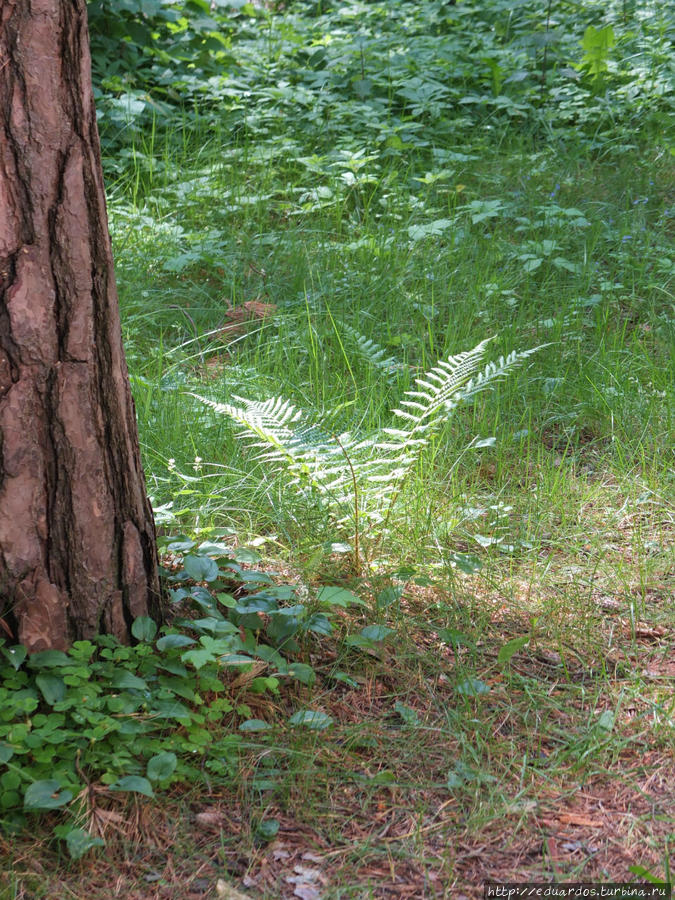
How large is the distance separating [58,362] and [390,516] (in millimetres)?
1345

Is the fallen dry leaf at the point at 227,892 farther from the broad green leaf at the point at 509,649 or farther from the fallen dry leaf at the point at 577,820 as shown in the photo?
the broad green leaf at the point at 509,649

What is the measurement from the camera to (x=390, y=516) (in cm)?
284

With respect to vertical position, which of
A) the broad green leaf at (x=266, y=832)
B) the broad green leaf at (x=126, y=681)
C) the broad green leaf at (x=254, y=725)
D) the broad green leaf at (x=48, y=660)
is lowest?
the broad green leaf at (x=266, y=832)

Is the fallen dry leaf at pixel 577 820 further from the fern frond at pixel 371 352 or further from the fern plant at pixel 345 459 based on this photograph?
the fern frond at pixel 371 352

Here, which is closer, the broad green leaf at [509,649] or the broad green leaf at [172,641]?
the broad green leaf at [172,641]

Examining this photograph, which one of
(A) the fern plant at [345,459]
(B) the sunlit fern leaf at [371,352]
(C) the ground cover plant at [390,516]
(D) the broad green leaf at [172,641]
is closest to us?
(C) the ground cover plant at [390,516]

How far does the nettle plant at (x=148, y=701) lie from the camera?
1.72m

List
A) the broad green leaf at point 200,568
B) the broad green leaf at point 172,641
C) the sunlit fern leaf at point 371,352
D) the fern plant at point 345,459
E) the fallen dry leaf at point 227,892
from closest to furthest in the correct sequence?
the fallen dry leaf at point 227,892
the broad green leaf at point 172,641
the broad green leaf at point 200,568
the fern plant at point 345,459
the sunlit fern leaf at point 371,352

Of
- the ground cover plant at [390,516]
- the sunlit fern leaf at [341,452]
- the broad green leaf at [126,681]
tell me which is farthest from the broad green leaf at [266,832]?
the sunlit fern leaf at [341,452]

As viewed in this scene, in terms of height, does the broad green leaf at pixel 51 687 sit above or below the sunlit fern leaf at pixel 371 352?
below

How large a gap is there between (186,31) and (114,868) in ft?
22.9

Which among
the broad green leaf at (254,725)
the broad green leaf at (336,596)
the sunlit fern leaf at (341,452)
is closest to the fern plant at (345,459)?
the sunlit fern leaf at (341,452)

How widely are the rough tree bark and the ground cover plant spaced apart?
0.16 meters

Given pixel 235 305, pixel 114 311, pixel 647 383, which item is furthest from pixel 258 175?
pixel 114 311
